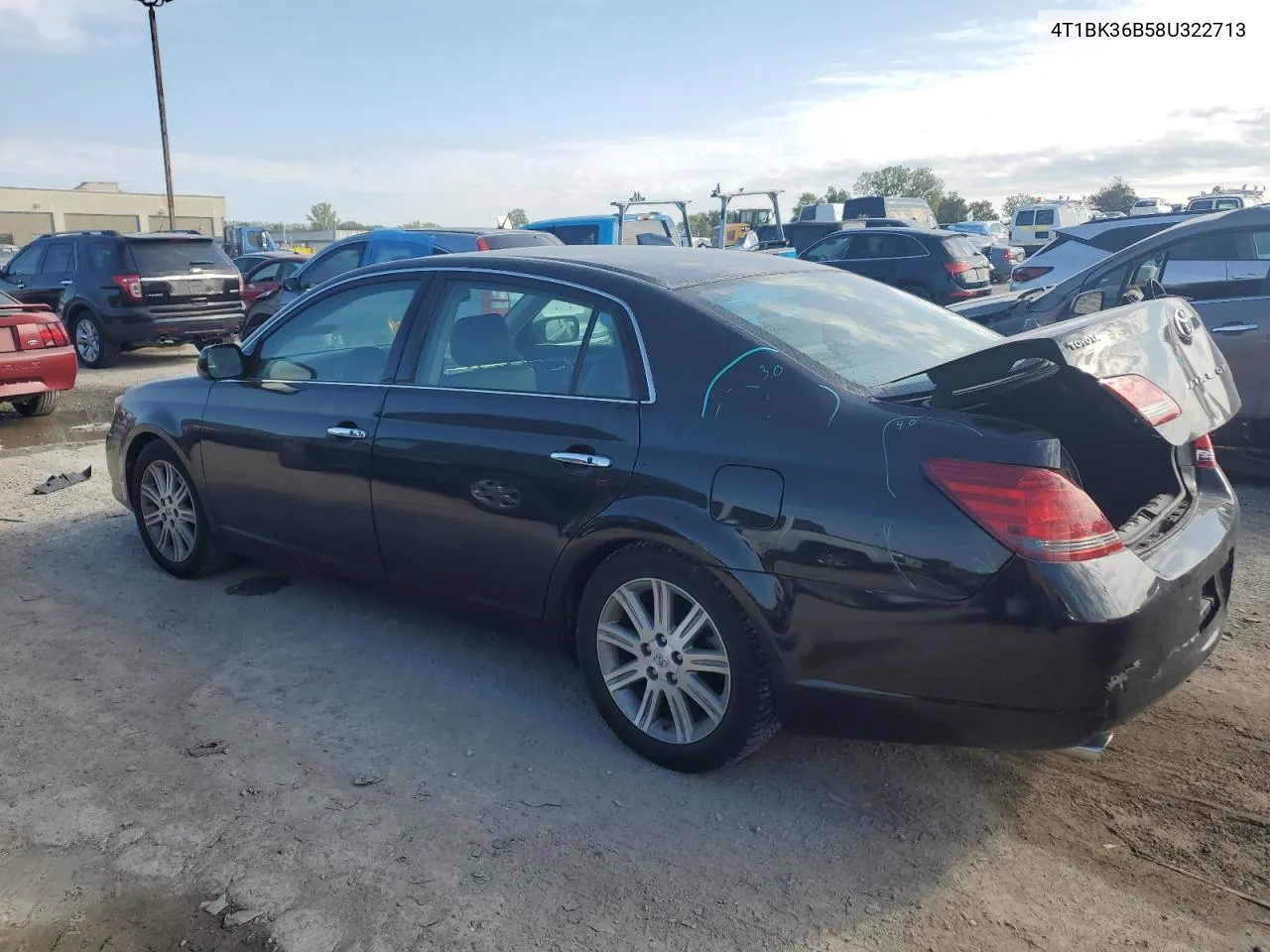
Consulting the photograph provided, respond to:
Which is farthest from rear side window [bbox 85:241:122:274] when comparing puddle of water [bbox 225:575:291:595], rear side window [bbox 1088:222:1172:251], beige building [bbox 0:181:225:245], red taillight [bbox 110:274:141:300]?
beige building [bbox 0:181:225:245]

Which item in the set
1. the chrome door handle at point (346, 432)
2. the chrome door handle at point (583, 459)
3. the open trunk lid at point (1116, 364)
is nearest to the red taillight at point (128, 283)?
the chrome door handle at point (346, 432)

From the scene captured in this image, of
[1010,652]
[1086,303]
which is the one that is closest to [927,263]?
[1086,303]

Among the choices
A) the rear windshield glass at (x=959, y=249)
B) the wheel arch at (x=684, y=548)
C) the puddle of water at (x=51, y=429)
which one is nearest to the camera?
the wheel arch at (x=684, y=548)

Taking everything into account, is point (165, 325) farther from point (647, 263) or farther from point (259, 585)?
point (647, 263)

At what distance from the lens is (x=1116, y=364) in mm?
2809

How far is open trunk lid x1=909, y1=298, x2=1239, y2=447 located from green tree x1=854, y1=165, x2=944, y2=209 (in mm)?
75063

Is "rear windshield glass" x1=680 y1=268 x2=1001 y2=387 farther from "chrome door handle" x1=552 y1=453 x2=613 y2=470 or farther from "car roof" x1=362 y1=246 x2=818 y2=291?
"chrome door handle" x1=552 y1=453 x2=613 y2=470

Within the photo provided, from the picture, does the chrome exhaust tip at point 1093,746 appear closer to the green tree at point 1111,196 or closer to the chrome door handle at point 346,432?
the chrome door handle at point 346,432

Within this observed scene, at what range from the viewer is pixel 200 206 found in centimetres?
7625

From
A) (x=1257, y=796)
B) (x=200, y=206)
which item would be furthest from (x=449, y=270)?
(x=200, y=206)

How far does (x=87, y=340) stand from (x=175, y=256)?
1.60 m

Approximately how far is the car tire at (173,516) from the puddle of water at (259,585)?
16cm

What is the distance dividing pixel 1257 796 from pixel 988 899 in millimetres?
1040

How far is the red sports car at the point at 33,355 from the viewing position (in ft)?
30.9
